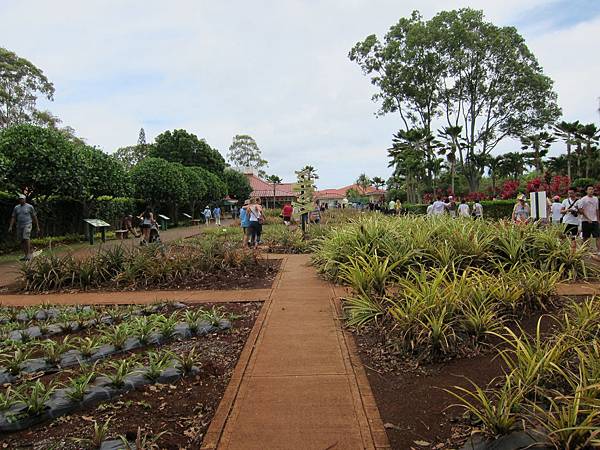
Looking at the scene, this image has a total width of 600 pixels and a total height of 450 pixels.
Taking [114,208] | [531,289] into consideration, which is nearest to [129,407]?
[531,289]

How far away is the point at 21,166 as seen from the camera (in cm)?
1392

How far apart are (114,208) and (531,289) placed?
23131mm

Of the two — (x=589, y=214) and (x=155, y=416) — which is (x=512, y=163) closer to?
(x=589, y=214)

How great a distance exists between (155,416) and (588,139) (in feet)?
165

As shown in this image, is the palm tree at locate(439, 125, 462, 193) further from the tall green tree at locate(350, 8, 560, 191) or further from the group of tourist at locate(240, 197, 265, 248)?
the group of tourist at locate(240, 197, 265, 248)

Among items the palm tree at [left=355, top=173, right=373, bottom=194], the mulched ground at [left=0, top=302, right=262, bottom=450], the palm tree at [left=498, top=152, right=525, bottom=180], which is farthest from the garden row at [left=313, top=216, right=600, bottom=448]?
the palm tree at [left=355, top=173, right=373, bottom=194]

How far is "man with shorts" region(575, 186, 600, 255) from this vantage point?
8.48 metres

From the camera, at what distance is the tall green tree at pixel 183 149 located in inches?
1826

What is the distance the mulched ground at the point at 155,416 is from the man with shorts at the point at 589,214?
320 inches

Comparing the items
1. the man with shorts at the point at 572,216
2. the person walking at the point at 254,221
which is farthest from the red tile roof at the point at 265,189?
the man with shorts at the point at 572,216

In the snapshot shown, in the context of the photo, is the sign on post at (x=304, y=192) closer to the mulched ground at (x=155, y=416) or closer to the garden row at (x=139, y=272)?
the garden row at (x=139, y=272)

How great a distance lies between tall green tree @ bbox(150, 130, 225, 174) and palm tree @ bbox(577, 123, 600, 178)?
38.3 m

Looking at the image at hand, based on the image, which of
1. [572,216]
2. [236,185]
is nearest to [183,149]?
[236,185]

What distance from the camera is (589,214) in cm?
853
